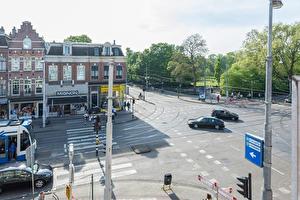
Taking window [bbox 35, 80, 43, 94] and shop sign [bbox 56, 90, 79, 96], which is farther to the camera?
shop sign [bbox 56, 90, 79, 96]

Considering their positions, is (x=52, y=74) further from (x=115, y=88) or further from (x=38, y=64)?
(x=115, y=88)

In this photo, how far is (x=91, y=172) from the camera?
1969 cm

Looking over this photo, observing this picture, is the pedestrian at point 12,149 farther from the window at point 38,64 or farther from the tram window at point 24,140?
the window at point 38,64

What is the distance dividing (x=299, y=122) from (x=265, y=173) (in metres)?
4.23

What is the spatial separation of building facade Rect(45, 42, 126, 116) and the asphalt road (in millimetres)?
4815

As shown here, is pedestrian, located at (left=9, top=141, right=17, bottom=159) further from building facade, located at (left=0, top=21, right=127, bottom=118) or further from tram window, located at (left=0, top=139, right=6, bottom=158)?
building facade, located at (left=0, top=21, right=127, bottom=118)

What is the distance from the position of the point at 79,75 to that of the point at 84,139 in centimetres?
Answer: 1746

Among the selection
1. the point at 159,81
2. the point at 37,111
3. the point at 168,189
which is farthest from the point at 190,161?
the point at 159,81

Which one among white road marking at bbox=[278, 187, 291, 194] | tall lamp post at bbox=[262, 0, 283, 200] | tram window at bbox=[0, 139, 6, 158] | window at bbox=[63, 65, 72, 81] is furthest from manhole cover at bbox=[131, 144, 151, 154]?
window at bbox=[63, 65, 72, 81]

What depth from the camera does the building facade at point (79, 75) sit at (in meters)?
41.7

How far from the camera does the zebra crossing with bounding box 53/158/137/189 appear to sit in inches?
723

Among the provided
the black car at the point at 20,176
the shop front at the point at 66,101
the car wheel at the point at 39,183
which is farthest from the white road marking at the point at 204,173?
the shop front at the point at 66,101

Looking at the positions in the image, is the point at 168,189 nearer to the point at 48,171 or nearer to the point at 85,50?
the point at 48,171

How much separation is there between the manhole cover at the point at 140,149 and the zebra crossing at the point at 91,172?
207 cm
